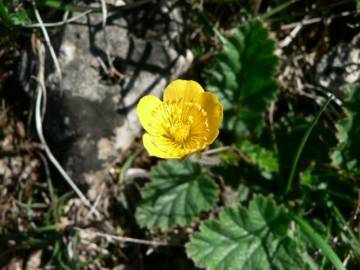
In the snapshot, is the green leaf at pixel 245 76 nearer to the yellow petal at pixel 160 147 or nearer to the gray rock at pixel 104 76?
the gray rock at pixel 104 76

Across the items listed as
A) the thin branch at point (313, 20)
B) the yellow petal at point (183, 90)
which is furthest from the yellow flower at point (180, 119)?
the thin branch at point (313, 20)

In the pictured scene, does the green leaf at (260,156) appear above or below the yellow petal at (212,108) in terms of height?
below

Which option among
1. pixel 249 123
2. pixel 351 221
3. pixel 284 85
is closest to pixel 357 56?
pixel 284 85

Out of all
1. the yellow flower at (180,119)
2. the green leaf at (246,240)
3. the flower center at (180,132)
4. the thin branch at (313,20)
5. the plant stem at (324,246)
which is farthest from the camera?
the thin branch at (313,20)

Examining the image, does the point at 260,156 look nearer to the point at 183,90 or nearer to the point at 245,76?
the point at 245,76

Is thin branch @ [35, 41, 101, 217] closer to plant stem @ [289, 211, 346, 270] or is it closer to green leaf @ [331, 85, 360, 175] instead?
plant stem @ [289, 211, 346, 270]

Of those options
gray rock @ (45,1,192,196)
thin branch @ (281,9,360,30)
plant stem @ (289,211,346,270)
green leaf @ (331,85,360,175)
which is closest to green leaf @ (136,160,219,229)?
gray rock @ (45,1,192,196)

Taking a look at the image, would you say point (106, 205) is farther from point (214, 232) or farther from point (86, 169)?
point (214, 232)
